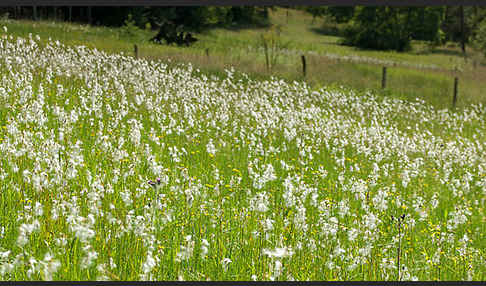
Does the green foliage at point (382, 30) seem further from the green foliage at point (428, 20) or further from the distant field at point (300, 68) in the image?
the distant field at point (300, 68)

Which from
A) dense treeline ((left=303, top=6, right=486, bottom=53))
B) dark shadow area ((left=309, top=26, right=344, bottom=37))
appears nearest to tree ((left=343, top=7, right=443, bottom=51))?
dense treeline ((left=303, top=6, right=486, bottom=53))

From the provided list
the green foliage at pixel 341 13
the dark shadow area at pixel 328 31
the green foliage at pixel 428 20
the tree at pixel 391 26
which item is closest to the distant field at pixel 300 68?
the tree at pixel 391 26

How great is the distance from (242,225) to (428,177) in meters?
6.92

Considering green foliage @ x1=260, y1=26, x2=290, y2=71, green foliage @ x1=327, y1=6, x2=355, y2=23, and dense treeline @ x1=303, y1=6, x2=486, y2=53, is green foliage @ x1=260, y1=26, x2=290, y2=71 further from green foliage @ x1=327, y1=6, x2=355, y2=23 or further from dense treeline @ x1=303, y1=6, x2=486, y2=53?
green foliage @ x1=327, y1=6, x2=355, y2=23

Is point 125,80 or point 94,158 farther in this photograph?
point 125,80

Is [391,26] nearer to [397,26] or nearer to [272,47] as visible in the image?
[397,26]

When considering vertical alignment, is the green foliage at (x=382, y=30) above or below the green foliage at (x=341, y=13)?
below

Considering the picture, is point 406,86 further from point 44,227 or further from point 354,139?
point 44,227

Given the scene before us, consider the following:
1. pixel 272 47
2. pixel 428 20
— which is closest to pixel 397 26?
pixel 428 20

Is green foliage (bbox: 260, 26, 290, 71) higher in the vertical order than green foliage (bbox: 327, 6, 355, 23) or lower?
lower

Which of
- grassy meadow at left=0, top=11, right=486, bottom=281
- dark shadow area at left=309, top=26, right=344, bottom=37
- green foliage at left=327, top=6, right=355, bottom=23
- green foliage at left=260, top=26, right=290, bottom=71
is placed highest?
green foliage at left=327, top=6, right=355, bottom=23

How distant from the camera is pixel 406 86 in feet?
88.7

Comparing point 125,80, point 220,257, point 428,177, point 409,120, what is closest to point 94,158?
point 220,257

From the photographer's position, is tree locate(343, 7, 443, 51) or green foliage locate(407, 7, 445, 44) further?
green foliage locate(407, 7, 445, 44)
